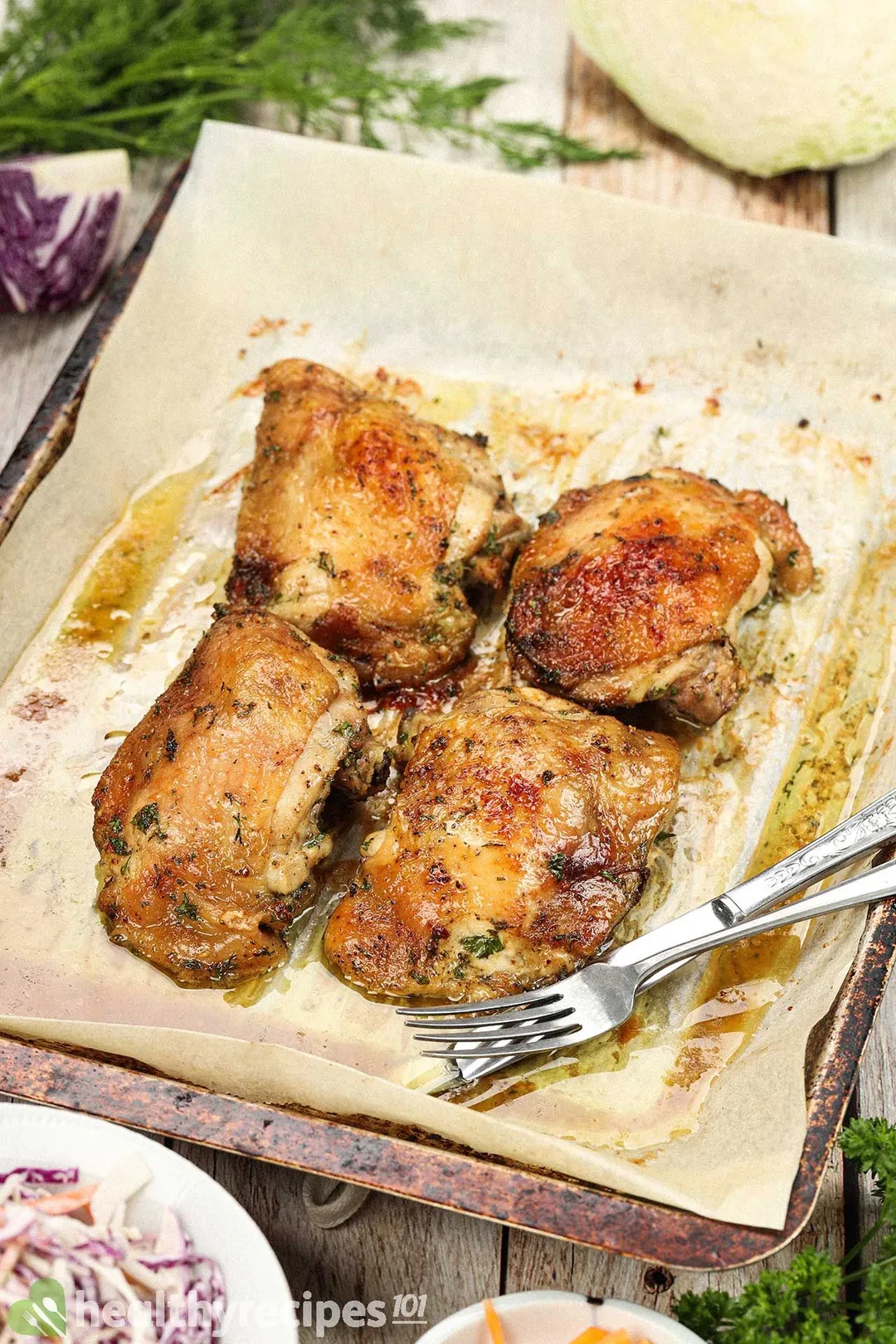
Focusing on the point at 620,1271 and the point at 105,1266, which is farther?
the point at 620,1271

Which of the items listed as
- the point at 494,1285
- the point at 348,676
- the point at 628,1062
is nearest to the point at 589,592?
the point at 348,676

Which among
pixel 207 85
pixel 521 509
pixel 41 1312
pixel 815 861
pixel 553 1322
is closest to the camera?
pixel 41 1312

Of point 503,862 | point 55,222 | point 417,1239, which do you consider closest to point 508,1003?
point 503,862

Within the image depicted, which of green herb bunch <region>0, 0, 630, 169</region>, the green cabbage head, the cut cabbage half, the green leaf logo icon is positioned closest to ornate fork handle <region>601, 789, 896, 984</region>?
the green leaf logo icon

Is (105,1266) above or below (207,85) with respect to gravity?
below

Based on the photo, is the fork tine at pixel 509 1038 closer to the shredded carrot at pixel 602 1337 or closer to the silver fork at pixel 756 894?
the silver fork at pixel 756 894

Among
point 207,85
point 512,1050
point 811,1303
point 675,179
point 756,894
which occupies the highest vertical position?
point 207,85

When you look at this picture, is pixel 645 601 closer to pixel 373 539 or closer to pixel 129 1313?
pixel 373 539

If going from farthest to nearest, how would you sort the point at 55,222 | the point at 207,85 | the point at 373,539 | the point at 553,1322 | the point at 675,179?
the point at 207,85
the point at 675,179
the point at 55,222
the point at 373,539
the point at 553,1322
